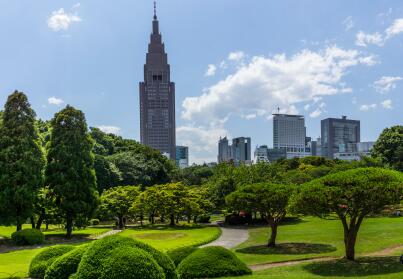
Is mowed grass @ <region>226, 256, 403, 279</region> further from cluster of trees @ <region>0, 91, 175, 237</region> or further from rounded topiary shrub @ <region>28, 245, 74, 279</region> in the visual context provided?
cluster of trees @ <region>0, 91, 175, 237</region>

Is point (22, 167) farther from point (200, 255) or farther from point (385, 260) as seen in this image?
point (385, 260)

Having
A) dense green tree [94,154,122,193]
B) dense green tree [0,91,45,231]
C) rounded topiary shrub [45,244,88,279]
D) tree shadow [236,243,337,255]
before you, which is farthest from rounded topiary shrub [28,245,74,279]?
dense green tree [94,154,122,193]

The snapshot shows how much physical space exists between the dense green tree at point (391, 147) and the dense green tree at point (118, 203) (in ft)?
113

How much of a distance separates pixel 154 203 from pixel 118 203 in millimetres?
4165

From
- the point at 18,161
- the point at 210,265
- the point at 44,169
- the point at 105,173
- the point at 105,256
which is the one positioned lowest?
the point at 210,265

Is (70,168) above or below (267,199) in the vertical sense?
above

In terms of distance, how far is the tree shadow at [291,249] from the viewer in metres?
24.0

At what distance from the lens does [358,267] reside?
17766 millimetres

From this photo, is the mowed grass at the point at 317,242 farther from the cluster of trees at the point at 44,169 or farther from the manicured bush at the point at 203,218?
the cluster of trees at the point at 44,169

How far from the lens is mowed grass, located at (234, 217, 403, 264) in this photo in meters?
22.9

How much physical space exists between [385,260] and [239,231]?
69.3ft

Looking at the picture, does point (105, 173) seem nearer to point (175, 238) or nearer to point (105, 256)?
point (175, 238)

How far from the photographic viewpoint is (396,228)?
3075cm

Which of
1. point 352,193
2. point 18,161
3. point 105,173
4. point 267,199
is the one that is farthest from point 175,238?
point 105,173
